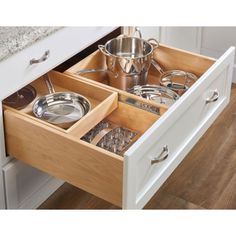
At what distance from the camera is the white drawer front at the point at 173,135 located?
1586 millimetres

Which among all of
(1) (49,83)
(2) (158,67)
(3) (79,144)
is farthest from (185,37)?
(3) (79,144)

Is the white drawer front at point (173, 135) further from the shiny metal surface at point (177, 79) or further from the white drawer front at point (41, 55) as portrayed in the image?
the white drawer front at point (41, 55)

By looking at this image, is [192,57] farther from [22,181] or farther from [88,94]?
[22,181]

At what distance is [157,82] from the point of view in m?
2.14

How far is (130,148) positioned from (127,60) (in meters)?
0.51

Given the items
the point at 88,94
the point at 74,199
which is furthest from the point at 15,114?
the point at 74,199

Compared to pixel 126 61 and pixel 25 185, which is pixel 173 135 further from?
pixel 25 185

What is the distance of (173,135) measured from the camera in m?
1.77

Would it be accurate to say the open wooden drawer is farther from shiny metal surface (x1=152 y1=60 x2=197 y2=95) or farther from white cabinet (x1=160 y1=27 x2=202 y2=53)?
white cabinet (x1=160 y1=27 x2=202 y2=53)

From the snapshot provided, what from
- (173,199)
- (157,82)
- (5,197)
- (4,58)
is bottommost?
(173,199)

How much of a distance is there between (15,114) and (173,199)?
2.20ft

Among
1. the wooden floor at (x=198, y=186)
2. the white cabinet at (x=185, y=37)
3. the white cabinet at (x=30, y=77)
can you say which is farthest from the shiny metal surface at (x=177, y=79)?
the white cabinet at (x=185, y=37)

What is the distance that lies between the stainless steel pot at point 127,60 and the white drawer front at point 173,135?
0.22 meters
